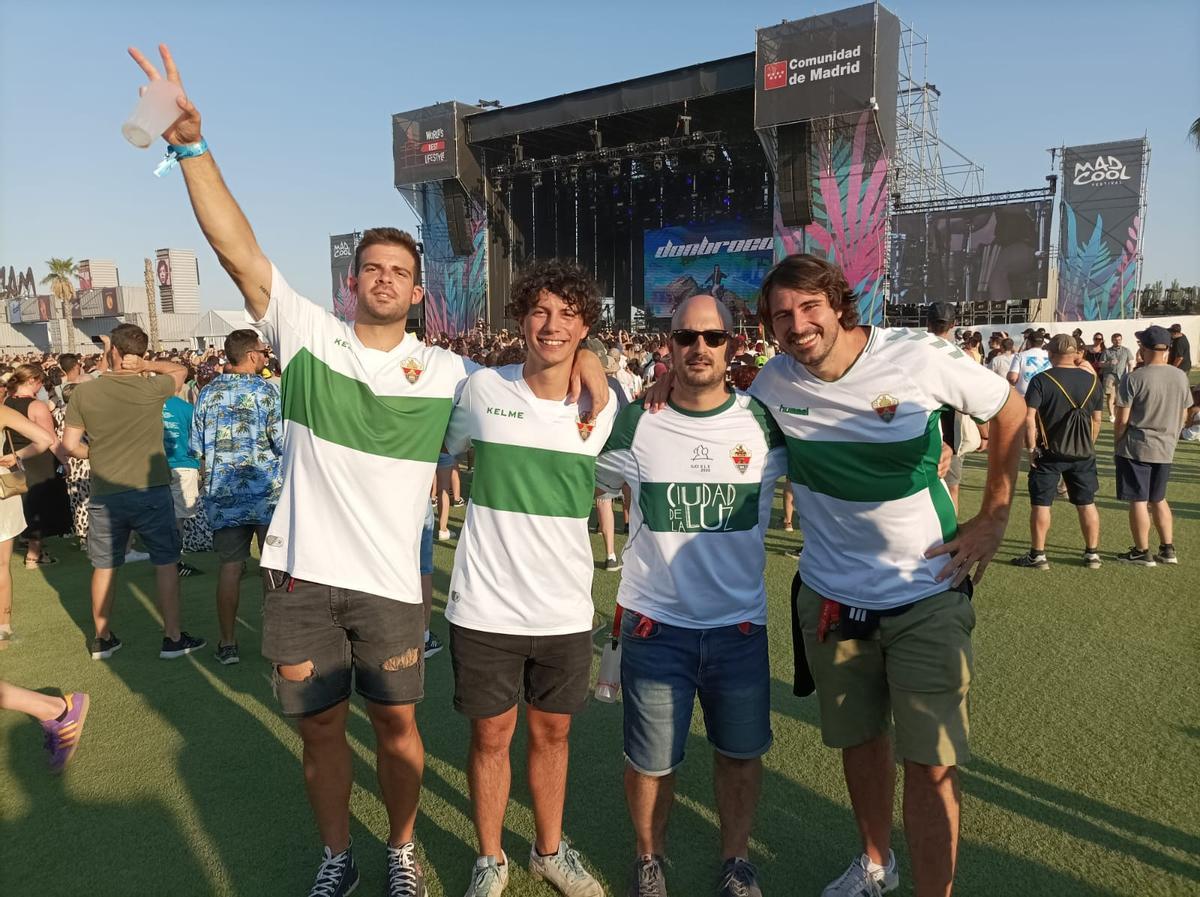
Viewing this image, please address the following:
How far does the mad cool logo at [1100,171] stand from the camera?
859 inches

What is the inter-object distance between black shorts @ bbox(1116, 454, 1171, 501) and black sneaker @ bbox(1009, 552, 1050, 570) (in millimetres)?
832

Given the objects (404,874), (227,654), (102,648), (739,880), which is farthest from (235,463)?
(739,880)

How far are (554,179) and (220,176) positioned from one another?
88.8 feet

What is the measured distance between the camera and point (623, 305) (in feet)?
105

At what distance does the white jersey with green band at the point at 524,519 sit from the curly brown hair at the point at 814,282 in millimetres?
737

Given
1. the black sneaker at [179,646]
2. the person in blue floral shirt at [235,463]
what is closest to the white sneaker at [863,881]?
the person in blue floral shirt at [235,463]

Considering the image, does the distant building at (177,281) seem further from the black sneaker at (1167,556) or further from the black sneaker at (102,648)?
the black sneaker at (1167,556)

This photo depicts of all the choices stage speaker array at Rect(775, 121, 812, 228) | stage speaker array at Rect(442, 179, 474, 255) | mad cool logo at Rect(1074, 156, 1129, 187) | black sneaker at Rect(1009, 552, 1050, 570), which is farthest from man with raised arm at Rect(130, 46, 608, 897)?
stage speaker array at Rect(442, 179, 474, 255)

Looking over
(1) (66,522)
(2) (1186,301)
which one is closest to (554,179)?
(1) (66,522)

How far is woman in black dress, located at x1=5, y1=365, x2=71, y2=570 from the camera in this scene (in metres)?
6.71

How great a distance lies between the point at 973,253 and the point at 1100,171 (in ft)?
15.5

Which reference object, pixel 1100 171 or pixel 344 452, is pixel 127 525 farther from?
pixel 1100 171

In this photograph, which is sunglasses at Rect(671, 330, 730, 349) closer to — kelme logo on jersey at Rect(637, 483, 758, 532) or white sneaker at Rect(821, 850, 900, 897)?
kelme logo on jersey at Rect(637, 483, 758, 532)

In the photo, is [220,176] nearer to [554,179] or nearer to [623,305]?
[554,179]
